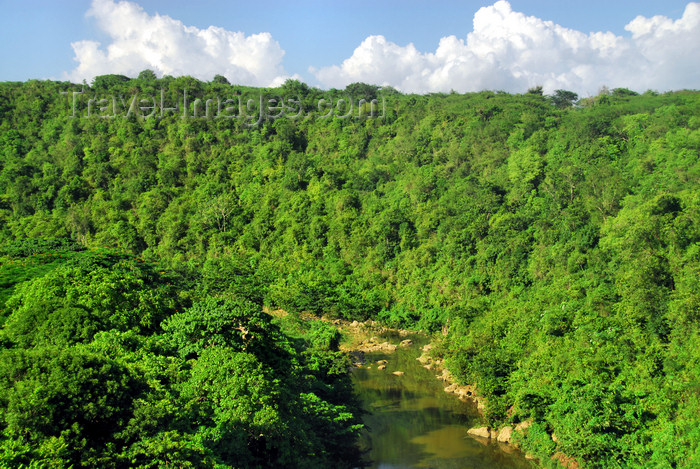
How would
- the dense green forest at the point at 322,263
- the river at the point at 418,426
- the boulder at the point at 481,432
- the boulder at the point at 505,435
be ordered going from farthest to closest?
the boulder at the point at 481,432 → the boulder at the point at 505,435 → the river at the point at 418,426 → the dense green forest at the point at 322,263

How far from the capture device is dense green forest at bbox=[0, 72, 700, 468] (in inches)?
671

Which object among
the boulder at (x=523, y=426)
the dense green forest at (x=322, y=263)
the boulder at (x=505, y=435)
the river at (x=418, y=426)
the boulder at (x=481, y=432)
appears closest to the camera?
the dense green forest at (x=322, y=263)

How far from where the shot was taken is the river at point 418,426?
81.3 ft

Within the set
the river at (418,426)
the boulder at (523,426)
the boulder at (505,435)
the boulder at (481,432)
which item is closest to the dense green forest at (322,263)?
the boulder at (523,426)

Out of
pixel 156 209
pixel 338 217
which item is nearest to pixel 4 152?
pixel 156 209

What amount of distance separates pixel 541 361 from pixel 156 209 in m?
48.9

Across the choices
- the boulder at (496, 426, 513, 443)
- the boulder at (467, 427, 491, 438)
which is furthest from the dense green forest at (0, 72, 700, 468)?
the boulder at (467, 427, 491, 438)

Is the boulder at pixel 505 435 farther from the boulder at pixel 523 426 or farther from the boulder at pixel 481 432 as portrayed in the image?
the boulder at pixel 481 432

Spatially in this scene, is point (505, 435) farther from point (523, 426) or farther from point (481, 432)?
point (481, 432)

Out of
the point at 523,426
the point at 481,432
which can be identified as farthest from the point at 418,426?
the point at 523,426

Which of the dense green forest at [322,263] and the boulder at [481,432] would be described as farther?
the boulder at [481,432]

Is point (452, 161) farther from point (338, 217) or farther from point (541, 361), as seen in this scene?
point (541, 361)

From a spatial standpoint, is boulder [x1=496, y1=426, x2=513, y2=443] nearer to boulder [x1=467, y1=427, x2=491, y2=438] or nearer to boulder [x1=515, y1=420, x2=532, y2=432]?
boulder [x1=515, y1=420, x2=532, y2=432]

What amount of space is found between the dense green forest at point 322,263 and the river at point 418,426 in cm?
153
